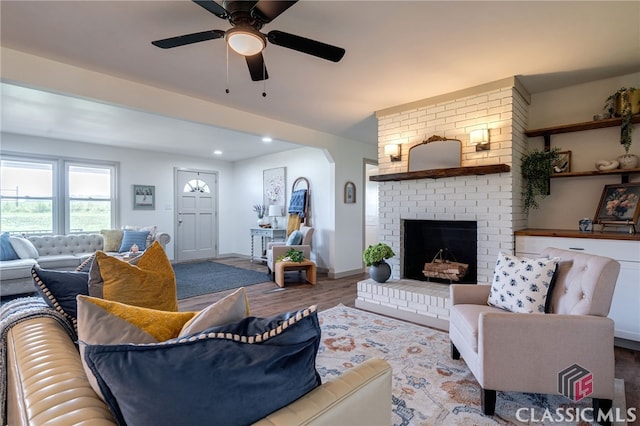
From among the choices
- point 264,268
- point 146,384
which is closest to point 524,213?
point 146,384

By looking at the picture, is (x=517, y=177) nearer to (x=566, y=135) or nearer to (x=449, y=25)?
(x=566, y=135)

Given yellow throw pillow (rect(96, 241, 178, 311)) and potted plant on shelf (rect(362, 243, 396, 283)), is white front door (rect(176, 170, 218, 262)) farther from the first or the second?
yellow throw pillow (rect(96, 241, 178, 311))

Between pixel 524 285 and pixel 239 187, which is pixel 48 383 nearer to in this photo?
pixel 524 285

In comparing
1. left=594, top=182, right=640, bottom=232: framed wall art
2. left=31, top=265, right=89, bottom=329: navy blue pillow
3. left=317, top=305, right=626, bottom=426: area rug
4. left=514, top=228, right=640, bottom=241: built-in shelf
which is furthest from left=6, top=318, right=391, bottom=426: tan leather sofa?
left=594, top=182, right=640, bottom=232: framed wall art

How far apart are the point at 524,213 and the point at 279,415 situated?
3.54 m

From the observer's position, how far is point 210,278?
527cm

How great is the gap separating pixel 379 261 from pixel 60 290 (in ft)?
9.48

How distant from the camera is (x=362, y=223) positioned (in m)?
5.86

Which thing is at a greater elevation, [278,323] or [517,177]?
[517,177]

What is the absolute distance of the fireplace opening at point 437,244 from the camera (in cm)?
346

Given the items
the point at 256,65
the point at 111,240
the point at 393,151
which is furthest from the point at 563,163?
the point at 111,240

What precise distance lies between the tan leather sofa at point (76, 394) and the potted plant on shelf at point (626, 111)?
3.37m

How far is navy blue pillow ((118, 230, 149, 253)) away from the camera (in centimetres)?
510

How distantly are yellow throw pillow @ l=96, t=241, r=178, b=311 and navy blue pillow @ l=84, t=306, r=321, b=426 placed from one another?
2.62ft
